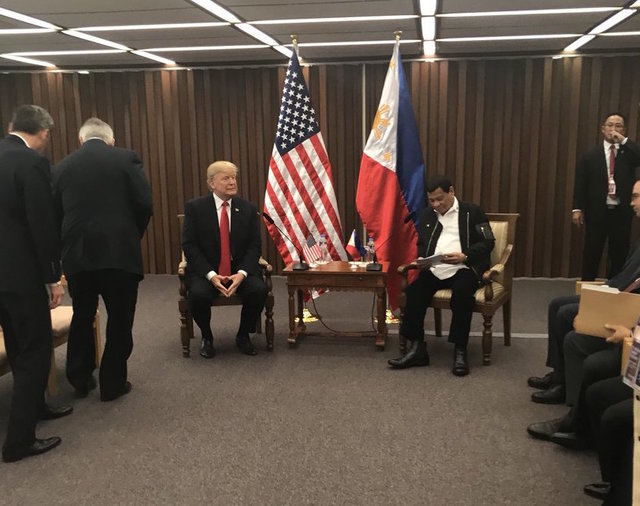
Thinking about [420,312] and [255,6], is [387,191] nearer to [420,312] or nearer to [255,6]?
[420,312]

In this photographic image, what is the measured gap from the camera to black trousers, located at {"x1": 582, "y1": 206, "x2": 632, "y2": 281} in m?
5.28

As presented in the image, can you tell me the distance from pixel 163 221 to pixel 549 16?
4770mm

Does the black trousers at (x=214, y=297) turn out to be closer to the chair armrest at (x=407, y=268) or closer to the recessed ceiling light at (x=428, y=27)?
the chair armrest at (x=407, y=268)

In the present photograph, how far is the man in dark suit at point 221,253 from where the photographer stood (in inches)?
168

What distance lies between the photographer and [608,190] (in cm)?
524

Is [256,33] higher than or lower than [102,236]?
higher

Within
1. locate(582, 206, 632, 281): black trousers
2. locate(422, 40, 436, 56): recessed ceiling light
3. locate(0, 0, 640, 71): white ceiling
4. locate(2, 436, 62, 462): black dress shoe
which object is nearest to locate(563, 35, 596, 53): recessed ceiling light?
locate(0, 0, 640, 71): white ceiling

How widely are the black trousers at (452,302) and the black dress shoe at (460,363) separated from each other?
0.04 meters

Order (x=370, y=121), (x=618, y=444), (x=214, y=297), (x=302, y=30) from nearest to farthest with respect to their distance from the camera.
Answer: (x=618, y=444) → (x=214, y=297) → (x=302, y=30) → (x=370, y=121)

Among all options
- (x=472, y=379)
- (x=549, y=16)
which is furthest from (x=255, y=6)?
(x=472, y=379)

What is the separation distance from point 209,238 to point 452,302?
1814mm

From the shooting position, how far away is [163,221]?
7.18m

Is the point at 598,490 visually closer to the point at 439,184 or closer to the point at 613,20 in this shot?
the point at 439,184

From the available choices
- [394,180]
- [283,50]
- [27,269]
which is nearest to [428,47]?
[283,50]
